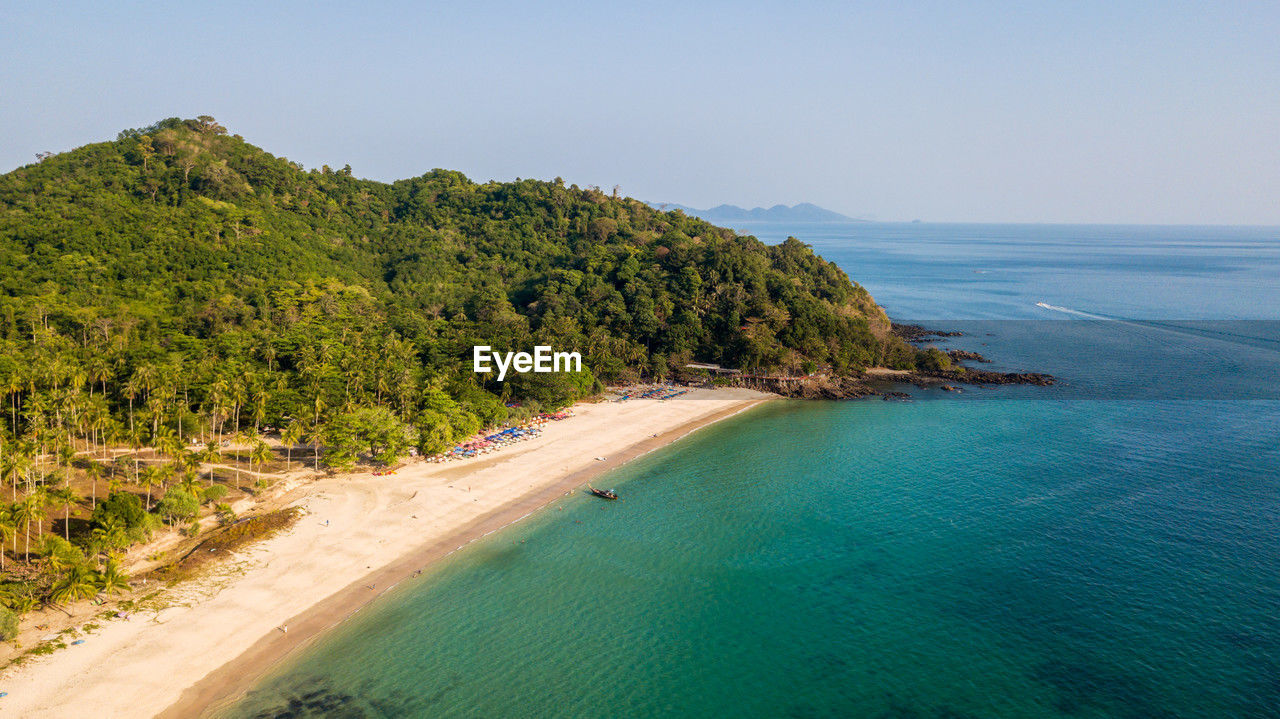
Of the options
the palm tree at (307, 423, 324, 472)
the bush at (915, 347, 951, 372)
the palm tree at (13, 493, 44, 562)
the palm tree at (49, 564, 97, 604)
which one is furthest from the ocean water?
the bush at (915, 347, 951, 372)

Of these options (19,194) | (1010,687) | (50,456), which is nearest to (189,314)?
(50,456)

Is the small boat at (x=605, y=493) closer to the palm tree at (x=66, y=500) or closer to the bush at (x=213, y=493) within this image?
the bush at (x=213, y=493)

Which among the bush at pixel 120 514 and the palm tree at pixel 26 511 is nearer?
the palm tree at pixel 26 511

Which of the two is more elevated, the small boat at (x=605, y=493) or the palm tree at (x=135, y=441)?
the palm tree at (x=135, y=441)

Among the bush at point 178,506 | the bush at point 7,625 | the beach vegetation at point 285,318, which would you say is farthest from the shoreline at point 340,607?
the bush at point 178,506

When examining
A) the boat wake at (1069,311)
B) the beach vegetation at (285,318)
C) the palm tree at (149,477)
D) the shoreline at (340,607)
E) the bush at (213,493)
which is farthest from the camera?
the boat wake at (1069,311)

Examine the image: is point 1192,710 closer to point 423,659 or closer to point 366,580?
point 423,659

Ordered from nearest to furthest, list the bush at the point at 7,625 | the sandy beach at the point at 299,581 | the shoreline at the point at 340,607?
1. the sandy beach at the point at 299,581
2. the shoreline at the point at 340,607
3. the bush at the point at 7,625
